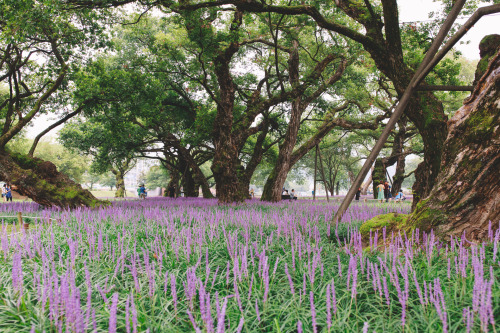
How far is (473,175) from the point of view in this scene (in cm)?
353

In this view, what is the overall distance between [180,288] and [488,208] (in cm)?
368

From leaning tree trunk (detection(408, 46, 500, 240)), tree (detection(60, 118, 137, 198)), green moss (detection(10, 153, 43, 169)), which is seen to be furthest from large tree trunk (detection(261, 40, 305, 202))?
leaning tree trunk (detection(408, 46, 500, 240))

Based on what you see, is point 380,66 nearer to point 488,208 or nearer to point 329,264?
point 488,208

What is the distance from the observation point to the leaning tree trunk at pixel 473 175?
3.43 metres

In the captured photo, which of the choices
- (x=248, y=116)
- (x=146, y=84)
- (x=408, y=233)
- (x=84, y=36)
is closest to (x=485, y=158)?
(x=408, y=233)

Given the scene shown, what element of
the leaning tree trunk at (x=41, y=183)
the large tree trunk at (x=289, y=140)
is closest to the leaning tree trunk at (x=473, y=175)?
the leaning tree trunk at (x=41, y=183)

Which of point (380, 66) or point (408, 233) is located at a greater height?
point (380, 66)

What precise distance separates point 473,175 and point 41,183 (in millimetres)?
11885

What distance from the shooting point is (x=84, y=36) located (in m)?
10.2

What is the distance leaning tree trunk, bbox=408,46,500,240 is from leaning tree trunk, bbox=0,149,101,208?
393 inches

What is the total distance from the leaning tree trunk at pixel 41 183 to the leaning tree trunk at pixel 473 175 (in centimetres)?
999

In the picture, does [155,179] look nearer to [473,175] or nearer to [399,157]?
[399,157]

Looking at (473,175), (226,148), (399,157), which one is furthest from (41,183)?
(399,157)

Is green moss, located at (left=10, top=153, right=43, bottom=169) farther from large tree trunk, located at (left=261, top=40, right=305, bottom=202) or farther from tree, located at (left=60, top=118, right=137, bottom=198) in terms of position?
large tree trunk, located at (left=261, top=40, right=305, bottom=202)
